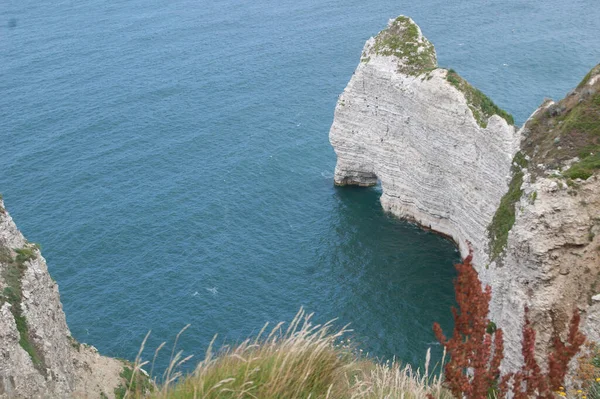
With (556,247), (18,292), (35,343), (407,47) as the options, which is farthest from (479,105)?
(35,343)

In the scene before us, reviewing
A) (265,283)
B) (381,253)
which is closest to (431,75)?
(381,253)

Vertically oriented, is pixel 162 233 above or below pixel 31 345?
below

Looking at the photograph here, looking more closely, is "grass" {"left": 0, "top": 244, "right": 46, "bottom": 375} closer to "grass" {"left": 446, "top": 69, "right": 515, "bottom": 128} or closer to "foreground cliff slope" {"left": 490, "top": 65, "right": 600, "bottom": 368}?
"foreground cliff slope" {"left": 490, "top": 65, "right": 600, "bottom": 368}

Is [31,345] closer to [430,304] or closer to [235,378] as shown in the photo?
[235,378]

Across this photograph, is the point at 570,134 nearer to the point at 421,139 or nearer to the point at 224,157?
the point at 421,139

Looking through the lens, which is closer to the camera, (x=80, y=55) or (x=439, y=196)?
(x=439, y=196)

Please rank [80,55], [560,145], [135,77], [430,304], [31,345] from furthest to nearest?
[80,55] → [135,77] → [430,304] → [560,145] → [31,345]

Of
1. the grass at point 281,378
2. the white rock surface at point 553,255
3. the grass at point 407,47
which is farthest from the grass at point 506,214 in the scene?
the grass at point 407,47

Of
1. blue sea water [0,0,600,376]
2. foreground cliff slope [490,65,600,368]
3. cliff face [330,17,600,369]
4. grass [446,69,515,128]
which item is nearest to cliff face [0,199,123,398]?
blue sea water [0,0,600,376]
